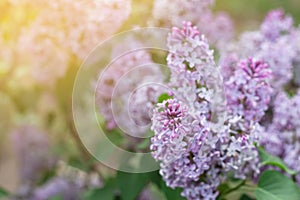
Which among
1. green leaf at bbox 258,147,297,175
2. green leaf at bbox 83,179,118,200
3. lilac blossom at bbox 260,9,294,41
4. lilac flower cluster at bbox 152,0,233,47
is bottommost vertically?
green leaf at bbox 83,179,118,200

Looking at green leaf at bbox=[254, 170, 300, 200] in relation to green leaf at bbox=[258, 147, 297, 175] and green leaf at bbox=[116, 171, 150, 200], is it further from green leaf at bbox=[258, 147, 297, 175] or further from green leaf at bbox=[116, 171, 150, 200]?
green leaf at bbox=[116, 171, 150, 200]

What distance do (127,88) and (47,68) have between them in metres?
0.25

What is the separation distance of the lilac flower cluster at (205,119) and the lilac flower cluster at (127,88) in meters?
0.16

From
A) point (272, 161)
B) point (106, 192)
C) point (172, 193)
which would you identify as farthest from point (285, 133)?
point (106, 192)

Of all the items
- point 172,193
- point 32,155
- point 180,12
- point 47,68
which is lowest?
point 172,193

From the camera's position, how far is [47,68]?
137 centimetres

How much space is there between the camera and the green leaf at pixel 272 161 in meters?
1.04

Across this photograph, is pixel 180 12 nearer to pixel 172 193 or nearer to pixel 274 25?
pixel 274 25

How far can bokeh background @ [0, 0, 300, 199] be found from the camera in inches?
48.1

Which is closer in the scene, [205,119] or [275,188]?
[205,119]

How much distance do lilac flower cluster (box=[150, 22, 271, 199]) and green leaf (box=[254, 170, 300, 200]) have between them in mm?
37

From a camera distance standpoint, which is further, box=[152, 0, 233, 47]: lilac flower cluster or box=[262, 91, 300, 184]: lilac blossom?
box=[152, 0, 233, 47]: lilac flower cluster

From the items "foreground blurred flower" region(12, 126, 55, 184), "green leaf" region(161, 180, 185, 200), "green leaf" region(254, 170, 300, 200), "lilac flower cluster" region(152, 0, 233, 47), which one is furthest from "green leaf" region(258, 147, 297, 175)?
"foreground blurred flower" region(12, 126, 55, 184)

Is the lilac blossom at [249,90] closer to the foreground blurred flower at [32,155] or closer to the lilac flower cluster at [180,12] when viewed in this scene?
the lilac flower cluster at [180,12]
